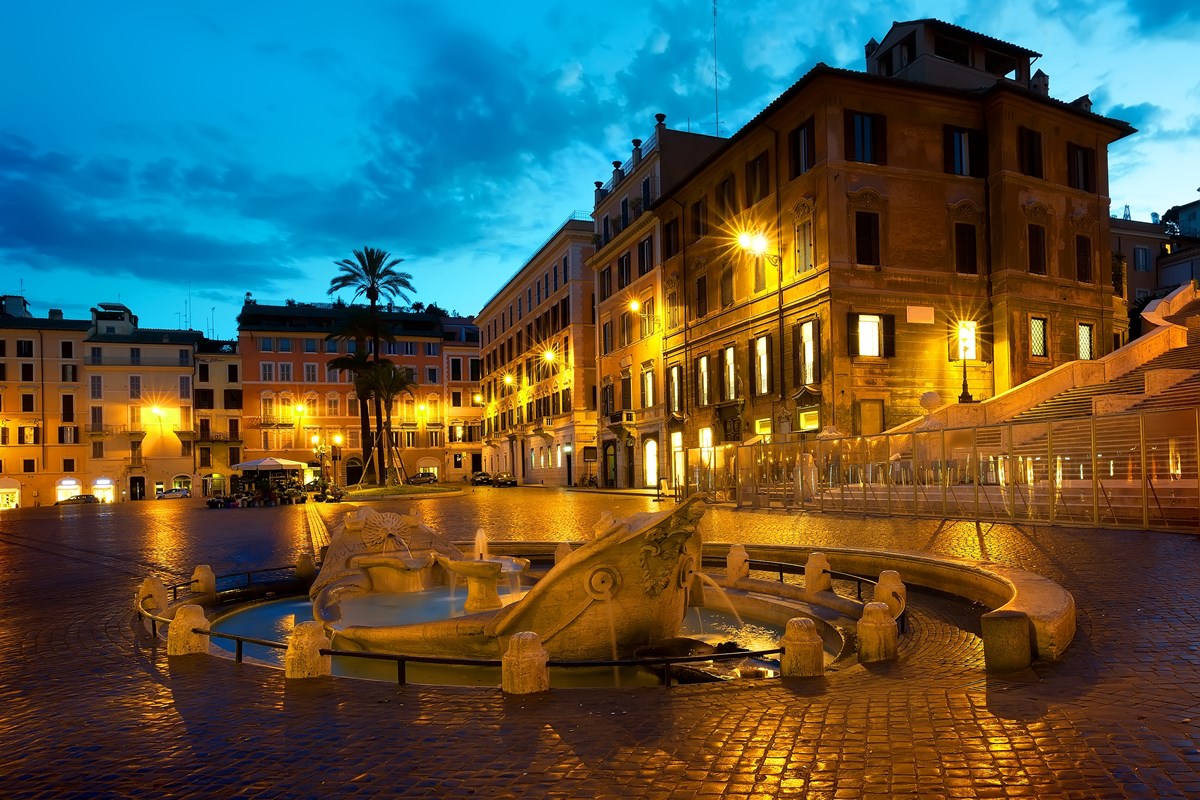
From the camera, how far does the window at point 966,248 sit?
108 feet

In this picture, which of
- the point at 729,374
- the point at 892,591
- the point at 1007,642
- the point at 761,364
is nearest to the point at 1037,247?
the point at 761,364

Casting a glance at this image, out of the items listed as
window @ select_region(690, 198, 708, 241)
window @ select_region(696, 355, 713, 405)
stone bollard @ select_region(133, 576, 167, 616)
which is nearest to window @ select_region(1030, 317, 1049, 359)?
window @ select_region(696, 355, 713, 405)

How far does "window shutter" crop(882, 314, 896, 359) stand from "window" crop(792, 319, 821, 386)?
2358mm

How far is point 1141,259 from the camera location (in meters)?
60.4

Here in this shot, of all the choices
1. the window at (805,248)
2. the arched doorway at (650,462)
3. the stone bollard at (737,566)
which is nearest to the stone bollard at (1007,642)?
the stone bollard at (737,566)

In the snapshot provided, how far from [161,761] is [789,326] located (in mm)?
30700

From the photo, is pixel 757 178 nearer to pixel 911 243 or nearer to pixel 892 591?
pixel 911 243

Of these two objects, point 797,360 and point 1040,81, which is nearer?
point 797,360

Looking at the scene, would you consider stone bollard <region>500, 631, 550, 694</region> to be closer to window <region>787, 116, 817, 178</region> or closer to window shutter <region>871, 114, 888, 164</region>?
window <region>787, 116, 817, 178</region>

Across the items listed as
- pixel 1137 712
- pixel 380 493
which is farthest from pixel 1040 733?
pixel 380 493

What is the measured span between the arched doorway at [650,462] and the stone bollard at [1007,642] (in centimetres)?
3956

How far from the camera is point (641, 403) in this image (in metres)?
47.8

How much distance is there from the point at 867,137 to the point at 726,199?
758 centimetres

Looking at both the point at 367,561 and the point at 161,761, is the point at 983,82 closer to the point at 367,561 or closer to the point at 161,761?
the point at 367,561
